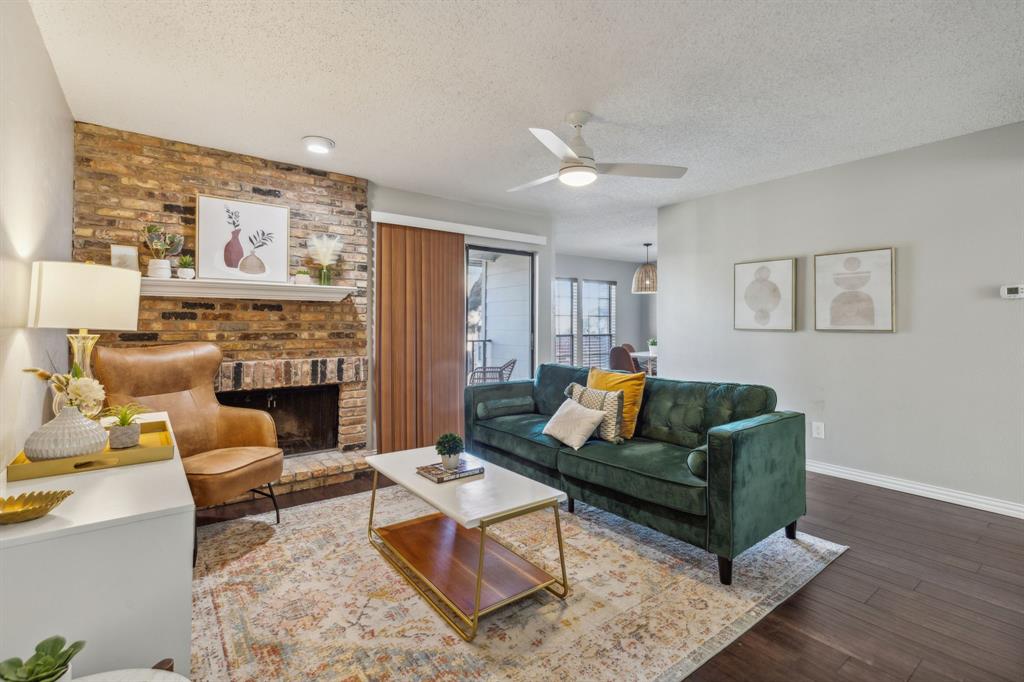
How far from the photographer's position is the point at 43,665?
89 centimetres

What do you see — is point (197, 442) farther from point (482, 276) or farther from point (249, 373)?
point (482, 276)

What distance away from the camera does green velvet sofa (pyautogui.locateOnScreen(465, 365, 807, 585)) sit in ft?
7.35

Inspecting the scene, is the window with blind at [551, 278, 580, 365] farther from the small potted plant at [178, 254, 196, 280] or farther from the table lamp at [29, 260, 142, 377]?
the table lamp at [29, 260, 142, 377]

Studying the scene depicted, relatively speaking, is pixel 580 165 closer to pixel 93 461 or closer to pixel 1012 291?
pixel 93 461

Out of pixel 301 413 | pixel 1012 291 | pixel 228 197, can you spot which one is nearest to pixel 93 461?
pixel 301 413

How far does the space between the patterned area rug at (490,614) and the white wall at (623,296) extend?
6528mm

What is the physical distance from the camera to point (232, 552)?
8.64 feet

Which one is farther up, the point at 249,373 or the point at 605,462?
the point at 249,373

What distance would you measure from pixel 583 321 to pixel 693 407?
20.5 ft

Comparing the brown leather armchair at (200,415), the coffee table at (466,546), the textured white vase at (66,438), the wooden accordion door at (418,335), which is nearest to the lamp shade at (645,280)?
the wooden accordion door at (418,335)

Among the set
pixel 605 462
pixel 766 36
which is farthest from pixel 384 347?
pixel 766 36

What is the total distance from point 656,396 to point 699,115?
1.80 meters

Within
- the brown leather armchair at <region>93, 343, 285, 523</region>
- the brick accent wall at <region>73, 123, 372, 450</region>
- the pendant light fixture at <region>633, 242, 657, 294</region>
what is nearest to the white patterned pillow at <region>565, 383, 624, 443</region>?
the brown leather armchair at <region>93, 343, 285, 523</region>

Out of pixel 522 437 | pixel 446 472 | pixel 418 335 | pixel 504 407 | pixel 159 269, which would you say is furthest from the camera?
pixel 418 335
